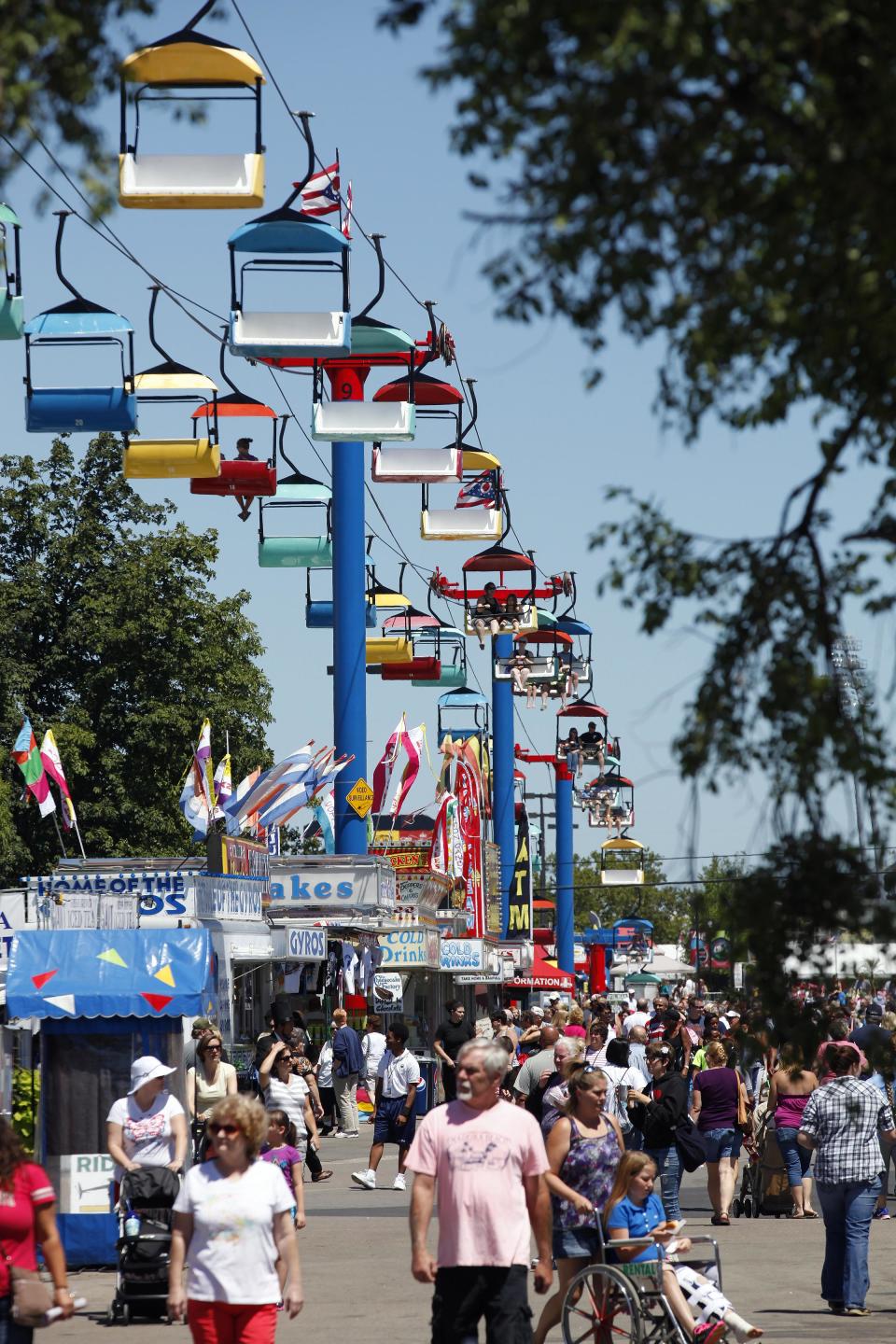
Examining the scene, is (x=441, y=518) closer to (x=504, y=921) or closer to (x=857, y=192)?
(x=857, y=192)

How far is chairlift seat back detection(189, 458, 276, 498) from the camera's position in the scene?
22.0 meters

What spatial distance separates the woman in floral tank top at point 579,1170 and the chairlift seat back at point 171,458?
8.43 metres

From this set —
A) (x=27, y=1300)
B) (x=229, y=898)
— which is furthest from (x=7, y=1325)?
(x=229, y=898)

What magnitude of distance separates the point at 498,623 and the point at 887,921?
93.3ft

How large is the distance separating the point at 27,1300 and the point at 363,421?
588 inches

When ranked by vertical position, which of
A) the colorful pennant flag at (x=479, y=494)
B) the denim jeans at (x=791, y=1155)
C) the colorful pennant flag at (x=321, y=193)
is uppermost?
the colorful pennant flag at (x=321, y=193)

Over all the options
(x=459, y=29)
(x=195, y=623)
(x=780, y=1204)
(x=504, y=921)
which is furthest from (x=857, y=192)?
(x=504, y=921)

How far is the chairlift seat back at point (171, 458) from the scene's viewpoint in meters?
18.4

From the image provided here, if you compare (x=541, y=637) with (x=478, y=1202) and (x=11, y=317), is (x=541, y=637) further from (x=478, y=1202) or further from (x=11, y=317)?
(x=478, y=1202)

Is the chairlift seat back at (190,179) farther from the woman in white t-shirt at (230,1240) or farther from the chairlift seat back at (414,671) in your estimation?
the chairlift seat back at (414,671)

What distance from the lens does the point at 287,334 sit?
17469 millimetres

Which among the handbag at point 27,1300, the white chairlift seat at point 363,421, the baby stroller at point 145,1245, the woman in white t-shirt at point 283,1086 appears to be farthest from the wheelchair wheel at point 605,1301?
the white chairlift seat at point 363,421

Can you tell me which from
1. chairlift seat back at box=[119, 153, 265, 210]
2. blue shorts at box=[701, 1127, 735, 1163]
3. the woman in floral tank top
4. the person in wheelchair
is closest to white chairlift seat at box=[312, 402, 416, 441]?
blue shorts at box=[701, 1127, 735, 1163]

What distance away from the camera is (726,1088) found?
1897 centimetres
